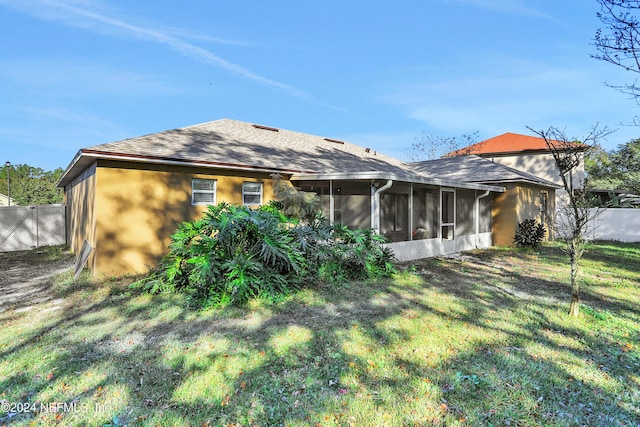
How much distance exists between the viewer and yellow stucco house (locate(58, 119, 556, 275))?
25.8 feet

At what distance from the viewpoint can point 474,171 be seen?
15797mm

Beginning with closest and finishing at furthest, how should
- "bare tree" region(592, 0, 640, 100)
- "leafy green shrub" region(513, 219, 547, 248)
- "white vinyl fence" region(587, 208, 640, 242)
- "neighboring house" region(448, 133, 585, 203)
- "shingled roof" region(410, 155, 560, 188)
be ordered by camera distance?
"bare tree" region(592, 0, 640, 100) < "leafy green shrub" region(513, 219, 547, 248) < "shingled roof" region(410, 155, 560, 188) < "white vinyl fence" region(587, 208, 640, 242) < "neighboring house" region(448, 133, 585, 203)

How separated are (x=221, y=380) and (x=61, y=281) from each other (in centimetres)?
669

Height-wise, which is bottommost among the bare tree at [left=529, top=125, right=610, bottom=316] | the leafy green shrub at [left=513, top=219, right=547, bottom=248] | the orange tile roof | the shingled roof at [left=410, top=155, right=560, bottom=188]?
the leafy green shrub at [left=513, top=219, right=547, bottom=248]

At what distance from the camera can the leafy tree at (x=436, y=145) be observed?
1358 inches

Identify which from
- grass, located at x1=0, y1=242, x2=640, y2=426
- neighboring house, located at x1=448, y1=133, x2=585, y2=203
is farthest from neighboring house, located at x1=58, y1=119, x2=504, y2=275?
neighboring house, located at x1=448, y1=133, x2=585, y2=203

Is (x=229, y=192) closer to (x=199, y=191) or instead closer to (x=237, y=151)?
(x=199, y=191)

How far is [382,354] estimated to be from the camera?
12.3 ft

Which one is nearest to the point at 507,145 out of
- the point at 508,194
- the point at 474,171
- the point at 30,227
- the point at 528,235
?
the point at 474,171

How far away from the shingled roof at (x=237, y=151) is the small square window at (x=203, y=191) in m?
0.63

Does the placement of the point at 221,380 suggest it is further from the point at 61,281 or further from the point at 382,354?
the point at 61,281

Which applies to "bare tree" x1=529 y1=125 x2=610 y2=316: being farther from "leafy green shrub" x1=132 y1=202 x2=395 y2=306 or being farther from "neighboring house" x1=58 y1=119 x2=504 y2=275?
"leafy green shrub" x1=132 y1=202 x2=395 y2=306

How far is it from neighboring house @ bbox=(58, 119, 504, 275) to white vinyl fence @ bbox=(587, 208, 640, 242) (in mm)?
8887

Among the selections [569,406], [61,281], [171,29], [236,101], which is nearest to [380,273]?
[569,406]
